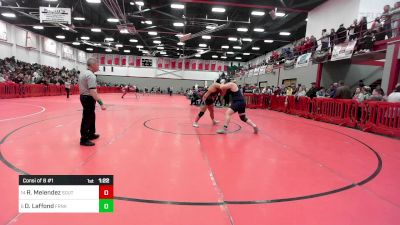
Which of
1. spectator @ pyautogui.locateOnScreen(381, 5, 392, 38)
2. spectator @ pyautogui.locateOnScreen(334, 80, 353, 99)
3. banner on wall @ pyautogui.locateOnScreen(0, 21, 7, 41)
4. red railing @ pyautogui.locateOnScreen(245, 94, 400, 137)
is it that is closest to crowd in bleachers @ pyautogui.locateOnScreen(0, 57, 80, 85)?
banner on wall @ pyautogui.locateOnScreen(0, 21, 7, 41)

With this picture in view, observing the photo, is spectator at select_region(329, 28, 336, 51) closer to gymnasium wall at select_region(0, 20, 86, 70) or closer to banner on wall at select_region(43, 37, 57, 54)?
gymnasium wall at select_region(0, 20, 86, 70)

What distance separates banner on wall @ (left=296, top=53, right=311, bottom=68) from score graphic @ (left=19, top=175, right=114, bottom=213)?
17.1 m

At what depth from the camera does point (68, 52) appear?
38.2m

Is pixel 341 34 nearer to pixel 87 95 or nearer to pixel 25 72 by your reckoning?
pixel 87 95

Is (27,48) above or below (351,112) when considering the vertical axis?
above

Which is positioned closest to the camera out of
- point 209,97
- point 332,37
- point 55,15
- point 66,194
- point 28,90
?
point 66,194

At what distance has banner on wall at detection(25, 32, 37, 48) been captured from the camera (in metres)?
28.4

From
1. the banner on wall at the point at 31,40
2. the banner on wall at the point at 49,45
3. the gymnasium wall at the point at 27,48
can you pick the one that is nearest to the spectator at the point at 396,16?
the gymnasium wall at the point at 27,48

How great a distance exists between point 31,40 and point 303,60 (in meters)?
30.7

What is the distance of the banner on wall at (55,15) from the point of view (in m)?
13.4

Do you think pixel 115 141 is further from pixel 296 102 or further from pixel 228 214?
pixel 296 102

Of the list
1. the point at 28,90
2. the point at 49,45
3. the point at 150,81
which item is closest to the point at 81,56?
the point at 49,45

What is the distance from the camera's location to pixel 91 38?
Result: 32188mm

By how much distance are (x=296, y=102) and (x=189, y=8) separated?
451 inches
